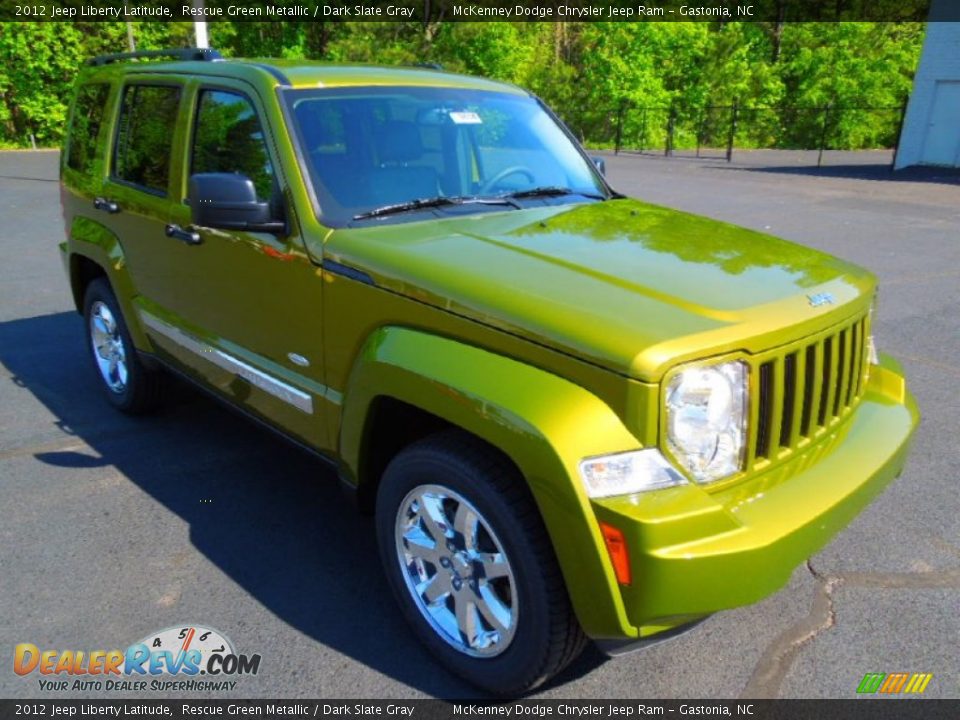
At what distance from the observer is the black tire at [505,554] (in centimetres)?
222

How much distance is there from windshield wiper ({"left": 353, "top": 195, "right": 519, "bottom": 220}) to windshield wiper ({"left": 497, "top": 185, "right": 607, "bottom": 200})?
8cm

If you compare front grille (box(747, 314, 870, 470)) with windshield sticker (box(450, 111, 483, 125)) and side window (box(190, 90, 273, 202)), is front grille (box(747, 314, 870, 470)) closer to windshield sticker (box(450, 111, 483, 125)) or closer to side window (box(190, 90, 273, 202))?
windshield sticker (box(450, 111, 483, 125))

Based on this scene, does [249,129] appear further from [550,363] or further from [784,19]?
[784,19]

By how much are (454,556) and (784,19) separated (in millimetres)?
43935

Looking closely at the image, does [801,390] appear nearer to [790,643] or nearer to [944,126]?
[790,643]

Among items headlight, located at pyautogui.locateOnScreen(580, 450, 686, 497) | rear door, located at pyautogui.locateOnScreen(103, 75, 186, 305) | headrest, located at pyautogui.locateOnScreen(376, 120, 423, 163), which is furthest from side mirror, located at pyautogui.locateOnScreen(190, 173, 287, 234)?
headlight, located at pyautogui.locateOnScreen(580, 450, 686, 497)

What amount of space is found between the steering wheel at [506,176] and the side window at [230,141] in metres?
0.93

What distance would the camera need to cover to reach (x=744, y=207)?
46.1 ft

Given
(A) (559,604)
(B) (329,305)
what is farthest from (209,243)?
(A) (559,604)

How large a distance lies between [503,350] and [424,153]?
4.53 feet

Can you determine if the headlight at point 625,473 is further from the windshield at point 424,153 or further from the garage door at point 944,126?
the garage door at point 944,126

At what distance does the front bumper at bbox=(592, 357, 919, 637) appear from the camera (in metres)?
1.99

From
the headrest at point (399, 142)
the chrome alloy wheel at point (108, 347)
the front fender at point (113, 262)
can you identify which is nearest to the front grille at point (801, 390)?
the headrest at point (399, 142)

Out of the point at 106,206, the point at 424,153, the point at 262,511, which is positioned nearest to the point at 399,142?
the point at 424,153
